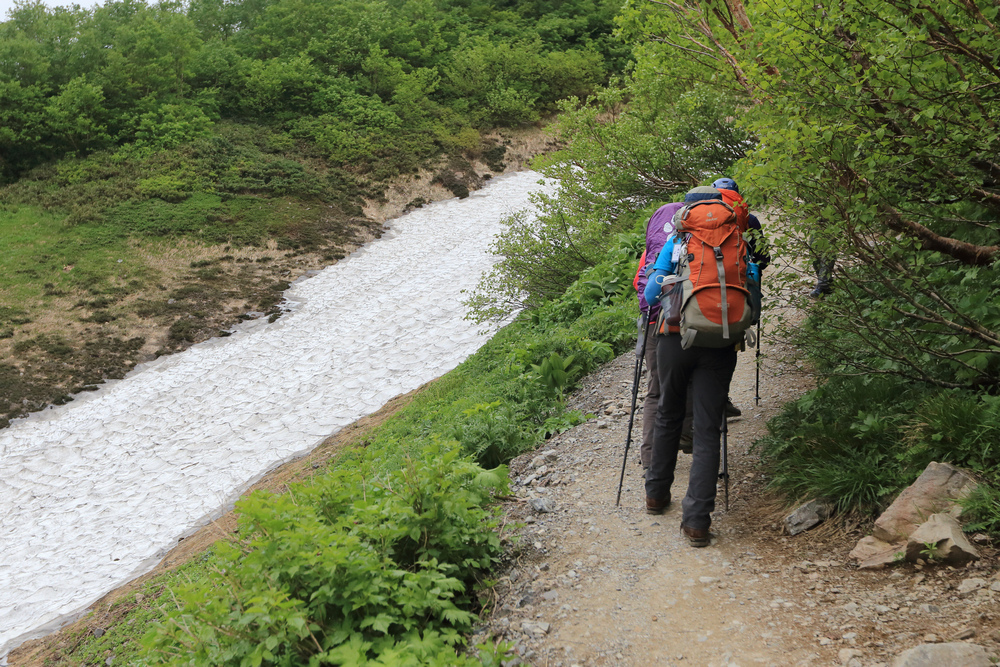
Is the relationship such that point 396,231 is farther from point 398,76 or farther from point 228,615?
point 228,615

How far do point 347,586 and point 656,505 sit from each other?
2304 mm

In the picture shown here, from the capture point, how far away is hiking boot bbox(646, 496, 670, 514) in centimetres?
504

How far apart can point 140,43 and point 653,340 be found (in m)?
29.6

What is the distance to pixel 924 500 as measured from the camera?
4066 mm

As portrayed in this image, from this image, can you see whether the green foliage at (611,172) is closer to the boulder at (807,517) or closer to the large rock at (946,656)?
the boulder at (807,517)

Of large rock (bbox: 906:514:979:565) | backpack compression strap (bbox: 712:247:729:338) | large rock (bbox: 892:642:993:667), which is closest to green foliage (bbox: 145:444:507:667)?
backpack compression strap (bbox: 712:247:729:338)

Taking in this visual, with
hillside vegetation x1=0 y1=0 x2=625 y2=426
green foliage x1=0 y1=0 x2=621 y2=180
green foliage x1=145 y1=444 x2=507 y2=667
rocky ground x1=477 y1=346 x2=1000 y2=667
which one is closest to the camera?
rocky ground x1=477 y1=346 x2=1000 y2=667

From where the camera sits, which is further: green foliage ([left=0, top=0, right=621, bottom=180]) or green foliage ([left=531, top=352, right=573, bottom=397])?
green foliage ([left=0, top=0, right=621, bottom=180])

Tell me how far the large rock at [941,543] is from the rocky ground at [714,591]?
6cm

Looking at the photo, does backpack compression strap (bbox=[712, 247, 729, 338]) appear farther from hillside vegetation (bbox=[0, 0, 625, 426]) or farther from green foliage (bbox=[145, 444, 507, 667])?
hillside vegetation (bbox=[0, 0, 625, 426])

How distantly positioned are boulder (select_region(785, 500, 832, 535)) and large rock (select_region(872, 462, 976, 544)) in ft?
1.41

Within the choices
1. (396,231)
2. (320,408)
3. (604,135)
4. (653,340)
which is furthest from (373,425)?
(396,231)

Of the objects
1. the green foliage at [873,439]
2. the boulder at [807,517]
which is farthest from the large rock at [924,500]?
the boulder at [807,517]

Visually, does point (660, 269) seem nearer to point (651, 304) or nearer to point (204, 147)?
point (651, 304)
